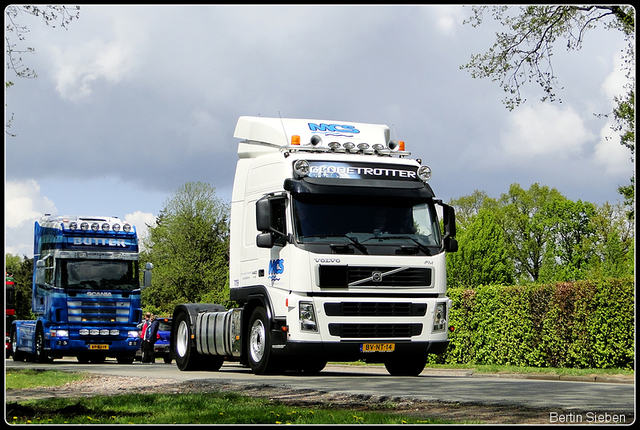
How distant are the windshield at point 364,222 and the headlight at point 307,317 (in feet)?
3.56

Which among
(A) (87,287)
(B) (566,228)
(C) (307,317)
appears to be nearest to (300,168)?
(C) (307,317)

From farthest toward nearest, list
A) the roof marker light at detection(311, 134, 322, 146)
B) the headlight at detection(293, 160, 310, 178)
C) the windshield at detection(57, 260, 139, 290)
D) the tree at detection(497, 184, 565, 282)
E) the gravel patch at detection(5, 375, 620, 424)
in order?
the tree at detection(497, 184, 565, 282) < the windshield at detection(57, 260, 139, 290) < the roof marker light at detection(311, 134, 322, 146) < the headlight at detection(293, 160, 310, 178) < the gravel patch at detection(5, 375, 620, 424)

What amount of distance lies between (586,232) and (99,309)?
51.7 metres

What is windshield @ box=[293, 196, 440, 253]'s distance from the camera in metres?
14.6

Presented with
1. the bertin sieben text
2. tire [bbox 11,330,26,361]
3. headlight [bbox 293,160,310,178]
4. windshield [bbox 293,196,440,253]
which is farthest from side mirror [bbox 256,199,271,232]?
tire [bbox 11,330,26,361]

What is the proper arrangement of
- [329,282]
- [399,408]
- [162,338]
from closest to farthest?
[399,408]
[329,282]
[162,338]

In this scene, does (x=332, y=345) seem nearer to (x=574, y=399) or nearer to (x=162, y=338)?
(x=574, y=399)

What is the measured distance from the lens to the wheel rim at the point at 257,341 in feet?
51.3

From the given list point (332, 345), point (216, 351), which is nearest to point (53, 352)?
point (216, 351)

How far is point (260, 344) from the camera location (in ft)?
51.9

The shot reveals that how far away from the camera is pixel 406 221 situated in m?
15.1

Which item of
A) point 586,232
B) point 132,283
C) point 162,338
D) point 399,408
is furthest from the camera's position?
point 586,232

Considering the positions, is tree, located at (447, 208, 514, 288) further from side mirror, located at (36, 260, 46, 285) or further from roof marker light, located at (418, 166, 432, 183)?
roof marker light, located at (418, 166, 432, 183)

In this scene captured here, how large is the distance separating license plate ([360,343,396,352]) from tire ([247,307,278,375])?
1.63 meters
